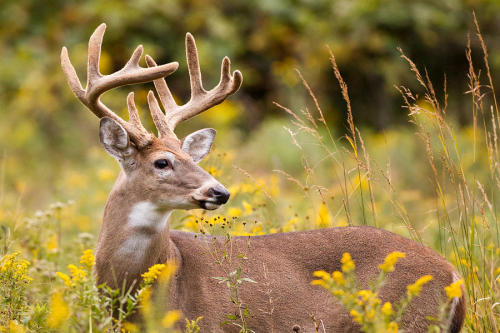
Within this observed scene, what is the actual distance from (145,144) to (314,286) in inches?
50.1

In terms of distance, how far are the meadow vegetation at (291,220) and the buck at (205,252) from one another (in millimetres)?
88

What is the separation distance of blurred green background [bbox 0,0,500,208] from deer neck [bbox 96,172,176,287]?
704 cm

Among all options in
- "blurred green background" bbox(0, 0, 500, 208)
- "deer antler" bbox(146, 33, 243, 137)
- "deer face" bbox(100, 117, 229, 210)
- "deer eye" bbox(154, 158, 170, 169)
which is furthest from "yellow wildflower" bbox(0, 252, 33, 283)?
"blurred green background" bbox(0, 0, 500, 208)

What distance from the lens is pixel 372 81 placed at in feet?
46.2

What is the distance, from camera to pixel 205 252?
4359 millimetres

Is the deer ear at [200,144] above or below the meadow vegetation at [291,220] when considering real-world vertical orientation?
above

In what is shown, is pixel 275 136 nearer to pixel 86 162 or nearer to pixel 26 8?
pixel 86 162

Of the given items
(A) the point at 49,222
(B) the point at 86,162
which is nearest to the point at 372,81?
(B) the point at 86,162

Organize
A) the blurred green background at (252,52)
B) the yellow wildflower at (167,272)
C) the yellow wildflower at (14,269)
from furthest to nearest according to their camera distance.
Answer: the blurred green background at (252,52) → the yellow wildflower at (167,272) → the yellow wildflower at (14,269)

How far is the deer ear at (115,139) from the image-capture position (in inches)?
168

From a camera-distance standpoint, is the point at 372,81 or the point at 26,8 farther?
the point at 372,81

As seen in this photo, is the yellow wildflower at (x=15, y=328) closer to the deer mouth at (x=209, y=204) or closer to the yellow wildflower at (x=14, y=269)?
the yellow wildflower at (x=14, y=269)

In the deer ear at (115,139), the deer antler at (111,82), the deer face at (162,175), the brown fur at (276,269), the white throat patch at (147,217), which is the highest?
the deer antler at (111,82)

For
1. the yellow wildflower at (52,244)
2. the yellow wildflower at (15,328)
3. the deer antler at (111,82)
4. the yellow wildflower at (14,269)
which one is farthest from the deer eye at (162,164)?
the yellow wildflower at (52,244)
